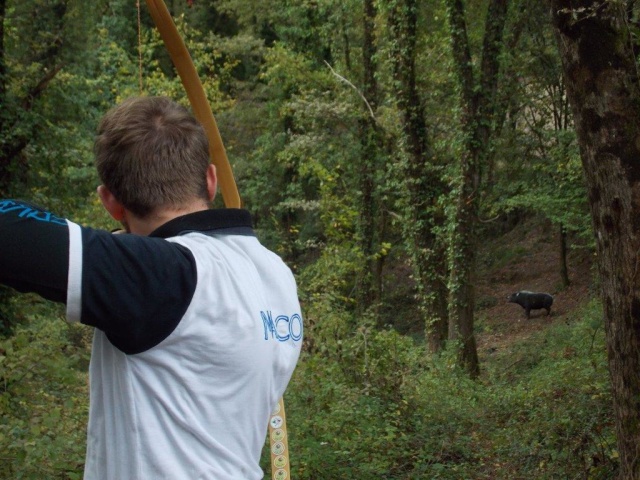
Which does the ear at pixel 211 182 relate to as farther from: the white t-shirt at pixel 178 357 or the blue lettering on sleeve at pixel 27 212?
the blue lettering on sleeve at pixel 27 212

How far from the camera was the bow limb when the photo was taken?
9.00 feet

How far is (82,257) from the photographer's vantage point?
1.41 metres

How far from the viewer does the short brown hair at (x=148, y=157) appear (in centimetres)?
167

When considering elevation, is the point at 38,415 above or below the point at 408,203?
below

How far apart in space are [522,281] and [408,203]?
13.6 meters

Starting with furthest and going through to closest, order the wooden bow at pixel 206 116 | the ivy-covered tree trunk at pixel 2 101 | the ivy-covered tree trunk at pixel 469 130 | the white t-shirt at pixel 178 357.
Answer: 1. the ivy-covered tree trunk at pixel 469 130
2. the ivy-covered tree trunk at pixel 2 101
3. the wooden bow at pixel 206 116
4. the white t-shirt at pixel 178 357

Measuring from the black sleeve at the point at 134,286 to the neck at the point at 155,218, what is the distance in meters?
0.14

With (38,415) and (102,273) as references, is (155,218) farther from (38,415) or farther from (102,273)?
(38,415)

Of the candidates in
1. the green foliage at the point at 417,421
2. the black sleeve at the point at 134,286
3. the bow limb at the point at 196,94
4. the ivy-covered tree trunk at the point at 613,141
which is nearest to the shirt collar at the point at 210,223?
the black sleeve at the point at 134,286

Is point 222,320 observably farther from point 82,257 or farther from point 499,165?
point 499,165

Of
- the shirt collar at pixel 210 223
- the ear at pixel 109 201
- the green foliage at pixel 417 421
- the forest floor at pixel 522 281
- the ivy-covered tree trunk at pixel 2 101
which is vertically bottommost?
the forest floor at pixel 522 281

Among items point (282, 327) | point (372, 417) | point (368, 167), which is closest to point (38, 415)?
point (372, 417)

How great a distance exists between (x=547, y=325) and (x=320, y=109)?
28.4 ft

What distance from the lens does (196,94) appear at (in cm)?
289
